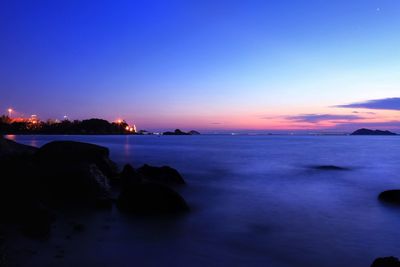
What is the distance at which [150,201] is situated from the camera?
11930 mm

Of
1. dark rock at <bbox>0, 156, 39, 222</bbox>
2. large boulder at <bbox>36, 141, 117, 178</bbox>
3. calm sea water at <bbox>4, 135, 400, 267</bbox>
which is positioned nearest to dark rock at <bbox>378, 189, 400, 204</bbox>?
calm sea water at <bbox>4, 135, 400, 267</bbox>

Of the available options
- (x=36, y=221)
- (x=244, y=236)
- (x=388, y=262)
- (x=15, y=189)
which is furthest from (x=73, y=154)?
(x=388, y=262)

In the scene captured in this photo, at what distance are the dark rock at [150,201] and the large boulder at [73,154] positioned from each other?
4.73m

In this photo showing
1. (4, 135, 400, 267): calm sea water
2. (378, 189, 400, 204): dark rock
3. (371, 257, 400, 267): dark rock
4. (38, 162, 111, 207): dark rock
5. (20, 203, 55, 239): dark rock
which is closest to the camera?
(371, 257, 400, 267): dark rock

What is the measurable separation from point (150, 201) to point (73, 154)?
6988 millimetres

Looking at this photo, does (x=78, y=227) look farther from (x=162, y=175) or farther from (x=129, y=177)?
(x=162, y=175)

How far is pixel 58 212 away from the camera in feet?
38.2

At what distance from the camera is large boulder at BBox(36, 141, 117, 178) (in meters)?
16.9

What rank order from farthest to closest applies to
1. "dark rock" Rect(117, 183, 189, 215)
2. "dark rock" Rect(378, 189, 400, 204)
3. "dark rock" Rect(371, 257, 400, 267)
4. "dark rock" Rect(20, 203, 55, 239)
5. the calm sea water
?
"dark rock" Rect(378, 189, 400, 204) < "dark rock" Rect(117, 183, 189, 215) < "dark rock" Rect(20, 203, 55, 239) < the calm sea water < "dark rock" Rect(371, 257, 400, 267)

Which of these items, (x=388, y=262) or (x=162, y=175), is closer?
(x=388, y=262)

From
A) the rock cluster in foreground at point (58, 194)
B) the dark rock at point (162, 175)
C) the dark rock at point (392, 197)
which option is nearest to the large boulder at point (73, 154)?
the rock cluster in foreground at point (58, 194)

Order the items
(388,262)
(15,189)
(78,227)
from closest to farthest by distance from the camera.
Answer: (388,262)
(78,227)
(15,189)

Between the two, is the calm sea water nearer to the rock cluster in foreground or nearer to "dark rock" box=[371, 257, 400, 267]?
the rock cluster in foreground

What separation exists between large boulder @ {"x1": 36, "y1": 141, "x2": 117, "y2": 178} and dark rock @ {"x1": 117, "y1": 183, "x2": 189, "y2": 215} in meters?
4.73
